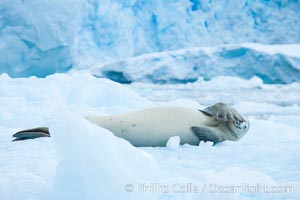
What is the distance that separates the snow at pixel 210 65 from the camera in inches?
Answer: 592

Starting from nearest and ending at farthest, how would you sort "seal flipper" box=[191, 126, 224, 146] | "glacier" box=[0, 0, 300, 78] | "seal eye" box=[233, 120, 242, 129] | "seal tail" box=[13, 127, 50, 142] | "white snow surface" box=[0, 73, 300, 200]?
"white snow surface" box=[0, 73, 300, 200]
"seal tail" box=[13, 127, 50, 142]
"seal flipper" box=[191, 126, 224, 146]
"seal eye" box=[233, 120, 242, 129]
"glacier" box=[0, 0, 300, 78]

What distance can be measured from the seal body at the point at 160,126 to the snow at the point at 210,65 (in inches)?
495

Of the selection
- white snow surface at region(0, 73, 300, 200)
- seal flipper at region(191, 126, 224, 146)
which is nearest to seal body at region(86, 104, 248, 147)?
seal flipper at region(191, 126, 224, 146)

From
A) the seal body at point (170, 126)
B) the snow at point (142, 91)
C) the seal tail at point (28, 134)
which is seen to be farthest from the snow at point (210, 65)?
the seal tail at point (28, 134)

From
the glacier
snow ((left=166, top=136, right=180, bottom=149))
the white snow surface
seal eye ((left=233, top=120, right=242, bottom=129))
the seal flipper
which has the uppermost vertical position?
the glacier

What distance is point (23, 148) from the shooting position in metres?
1.91

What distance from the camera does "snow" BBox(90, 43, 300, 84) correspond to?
49.3 feet

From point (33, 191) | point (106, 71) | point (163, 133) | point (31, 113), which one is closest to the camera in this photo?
point (33, 191)

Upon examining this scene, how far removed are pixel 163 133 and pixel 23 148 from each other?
0.80m

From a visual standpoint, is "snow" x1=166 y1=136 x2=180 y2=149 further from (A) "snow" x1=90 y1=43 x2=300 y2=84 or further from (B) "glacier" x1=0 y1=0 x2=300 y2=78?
(A) "snow" x1=90 y1=43 x2=300 y2=84

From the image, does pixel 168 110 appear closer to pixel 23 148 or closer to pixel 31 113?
pixel 23 148

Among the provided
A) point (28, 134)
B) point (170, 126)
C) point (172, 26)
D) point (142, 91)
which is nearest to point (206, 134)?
point (170, 126)

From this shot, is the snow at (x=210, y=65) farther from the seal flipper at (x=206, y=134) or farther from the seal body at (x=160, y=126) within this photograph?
the seal flipper at (x=206, y=134)

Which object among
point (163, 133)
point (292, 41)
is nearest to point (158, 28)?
point (292, 41)
